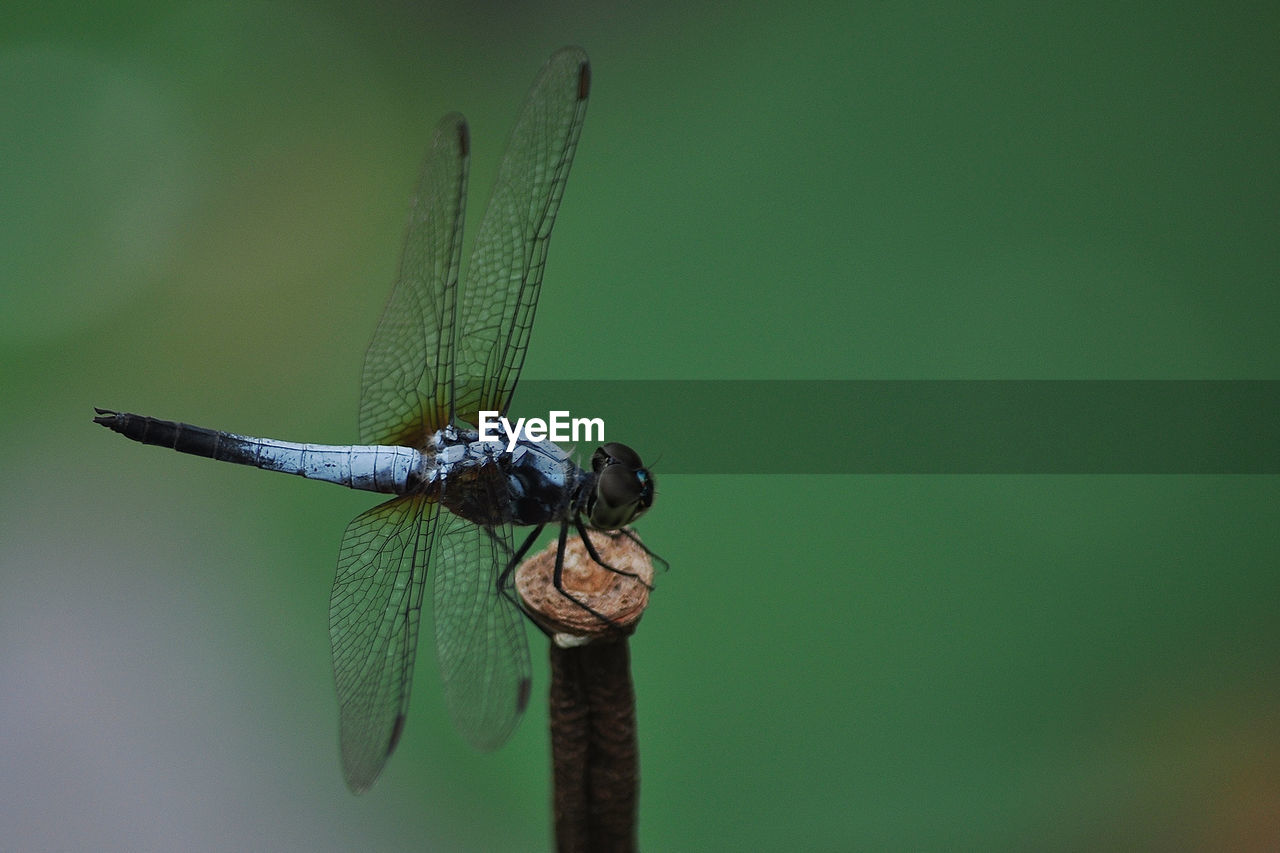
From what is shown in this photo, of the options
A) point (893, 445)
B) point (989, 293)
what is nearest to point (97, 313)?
point (893, 445)

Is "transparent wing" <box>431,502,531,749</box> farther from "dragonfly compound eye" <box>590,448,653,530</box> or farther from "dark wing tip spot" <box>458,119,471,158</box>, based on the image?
"dark wing tip spot" <box>458,119,471,158</box>

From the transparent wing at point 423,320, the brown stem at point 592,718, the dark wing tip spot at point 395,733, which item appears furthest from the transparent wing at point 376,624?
the brown stem at point 592,718

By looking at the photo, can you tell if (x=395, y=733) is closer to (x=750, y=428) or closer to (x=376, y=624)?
(x=376, y=624)

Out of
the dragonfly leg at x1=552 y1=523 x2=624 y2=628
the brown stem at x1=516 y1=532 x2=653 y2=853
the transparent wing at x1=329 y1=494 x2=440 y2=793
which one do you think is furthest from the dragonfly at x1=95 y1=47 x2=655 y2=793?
the brown stem at x1=516 y1=532 x2=653 y2=853

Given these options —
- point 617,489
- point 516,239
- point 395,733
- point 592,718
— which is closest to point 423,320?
point 516,239

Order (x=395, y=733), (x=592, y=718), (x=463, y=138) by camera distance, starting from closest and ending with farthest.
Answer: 1. (x=592, y=718)
2. (x=395, y=733)
3. (x=463, y=138)

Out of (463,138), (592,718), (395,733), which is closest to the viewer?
(592,718)
